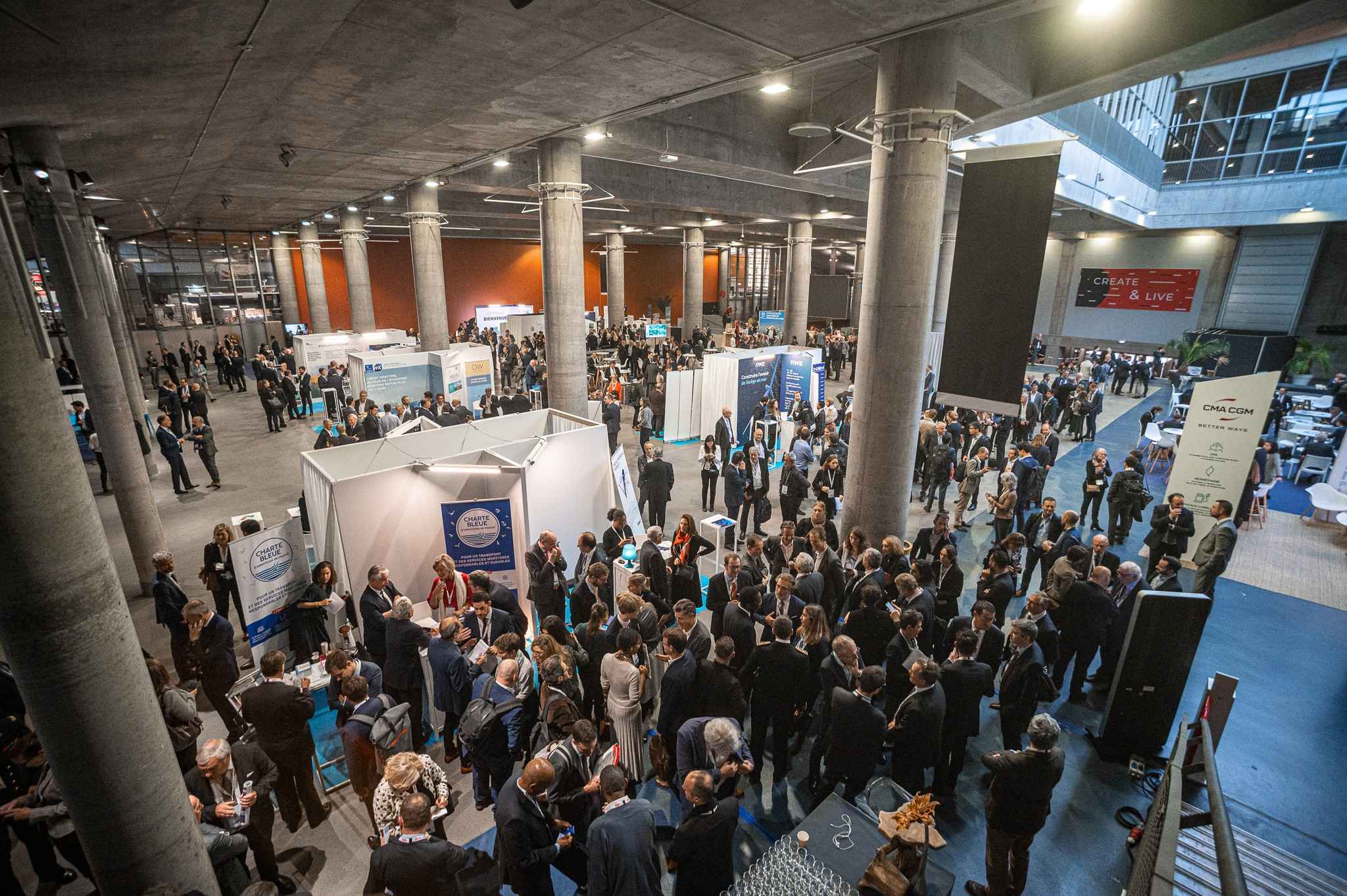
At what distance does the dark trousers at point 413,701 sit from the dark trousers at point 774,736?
2652 millimetres

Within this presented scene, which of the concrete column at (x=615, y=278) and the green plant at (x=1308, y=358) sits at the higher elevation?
the concrete column at (x=615, y=278)

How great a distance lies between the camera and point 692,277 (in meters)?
28.2

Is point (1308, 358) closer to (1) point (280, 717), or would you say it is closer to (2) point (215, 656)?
(1) point (280, 717)

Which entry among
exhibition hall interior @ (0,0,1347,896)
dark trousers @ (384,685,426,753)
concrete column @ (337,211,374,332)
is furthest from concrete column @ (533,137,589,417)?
concrete column @ (337,211,374,332)

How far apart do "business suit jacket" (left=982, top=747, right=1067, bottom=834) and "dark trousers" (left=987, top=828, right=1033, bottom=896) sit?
0.09 metres

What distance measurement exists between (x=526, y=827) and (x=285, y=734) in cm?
206

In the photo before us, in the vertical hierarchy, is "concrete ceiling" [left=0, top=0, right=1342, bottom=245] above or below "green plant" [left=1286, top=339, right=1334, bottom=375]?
above

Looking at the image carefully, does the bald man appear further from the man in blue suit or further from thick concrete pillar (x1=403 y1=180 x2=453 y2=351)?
thick concrete pillar (x1=403 y1=180 x2=453 y2=351)

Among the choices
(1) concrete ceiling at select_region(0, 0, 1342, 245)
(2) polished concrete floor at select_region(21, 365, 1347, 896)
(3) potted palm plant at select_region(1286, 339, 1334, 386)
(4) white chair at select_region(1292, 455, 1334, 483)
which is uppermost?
(1) concrete ceiling at select_region(0, 0, 1342, 245)

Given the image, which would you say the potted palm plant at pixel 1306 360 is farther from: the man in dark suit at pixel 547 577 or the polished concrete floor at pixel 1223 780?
the man in dark suit at pixel 547 577

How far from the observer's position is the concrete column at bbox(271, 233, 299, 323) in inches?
1045

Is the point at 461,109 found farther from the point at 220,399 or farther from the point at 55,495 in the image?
the point at 220,399

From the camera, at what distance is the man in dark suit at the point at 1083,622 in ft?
17.3

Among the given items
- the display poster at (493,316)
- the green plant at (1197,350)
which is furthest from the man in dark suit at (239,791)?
the green plant at (1197,350)
